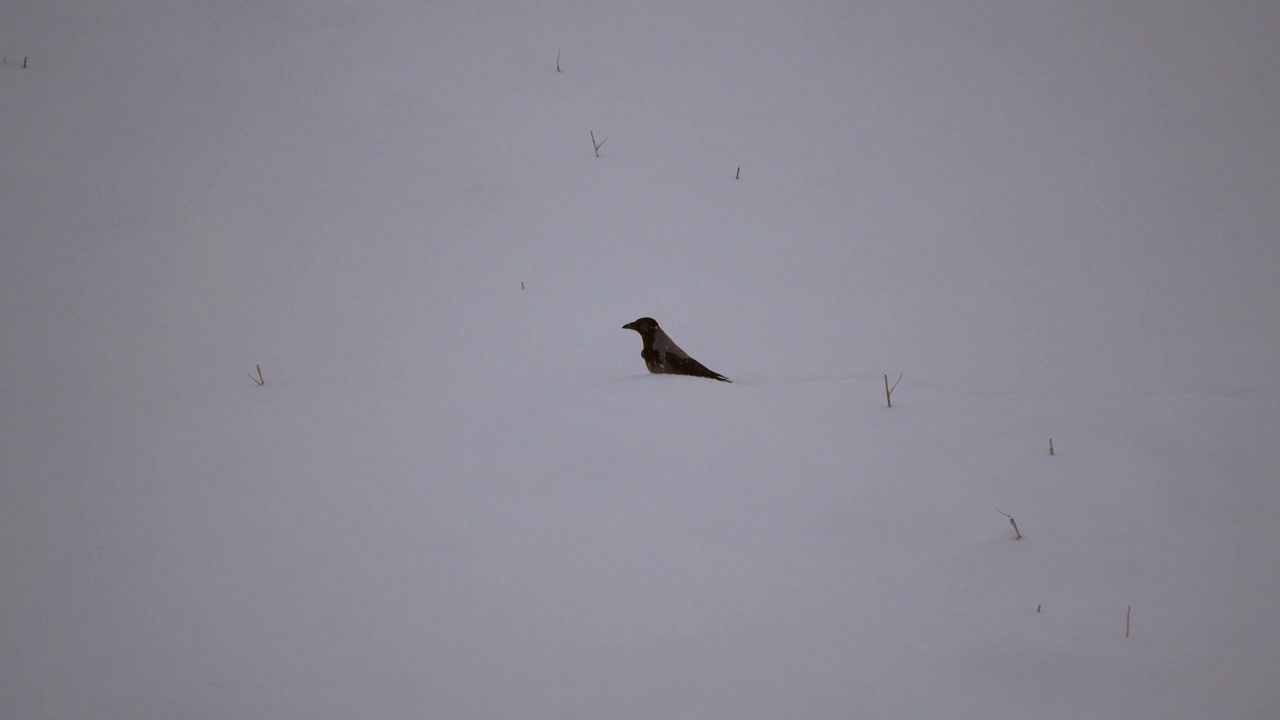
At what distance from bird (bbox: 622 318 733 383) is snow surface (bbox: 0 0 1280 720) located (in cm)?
33

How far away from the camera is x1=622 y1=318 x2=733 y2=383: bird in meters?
3.71

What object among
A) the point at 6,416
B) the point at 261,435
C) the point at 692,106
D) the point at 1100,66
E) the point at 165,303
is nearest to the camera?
the point at 261,435

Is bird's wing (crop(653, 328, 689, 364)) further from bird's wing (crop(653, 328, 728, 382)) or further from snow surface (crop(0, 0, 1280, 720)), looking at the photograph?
snow surface (crop(0, 0, 1280, 720))

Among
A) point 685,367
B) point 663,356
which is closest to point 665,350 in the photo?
point 663,356

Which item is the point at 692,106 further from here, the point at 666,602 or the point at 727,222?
the point at 666,602

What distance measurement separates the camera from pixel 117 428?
3322 mm

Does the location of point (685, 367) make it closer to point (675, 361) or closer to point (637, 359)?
point (675, 361)

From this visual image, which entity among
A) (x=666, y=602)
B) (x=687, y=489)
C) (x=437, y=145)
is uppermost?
(x=437, y=145)

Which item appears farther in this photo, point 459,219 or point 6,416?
point 459,219

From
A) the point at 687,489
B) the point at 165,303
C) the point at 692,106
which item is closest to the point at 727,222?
the point at 692,106

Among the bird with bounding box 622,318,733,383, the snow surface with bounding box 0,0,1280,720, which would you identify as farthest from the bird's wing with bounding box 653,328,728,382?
the snow surface with bounding box 0,0,1280,720

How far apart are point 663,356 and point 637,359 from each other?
0.60 m

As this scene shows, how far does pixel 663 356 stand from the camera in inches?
148

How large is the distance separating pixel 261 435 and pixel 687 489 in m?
1.79
